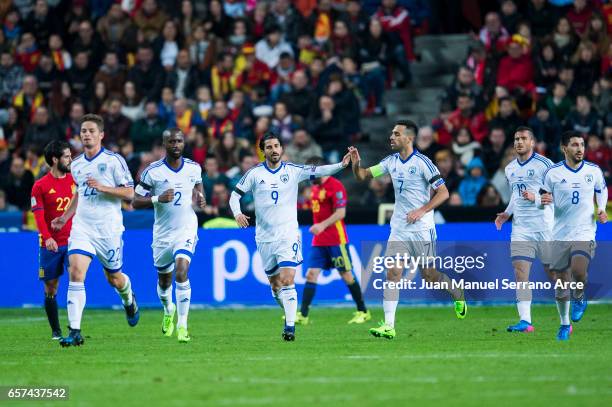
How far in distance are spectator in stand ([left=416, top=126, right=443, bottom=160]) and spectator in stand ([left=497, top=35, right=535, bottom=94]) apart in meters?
2.00

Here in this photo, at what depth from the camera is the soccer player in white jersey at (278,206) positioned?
50.9 ft

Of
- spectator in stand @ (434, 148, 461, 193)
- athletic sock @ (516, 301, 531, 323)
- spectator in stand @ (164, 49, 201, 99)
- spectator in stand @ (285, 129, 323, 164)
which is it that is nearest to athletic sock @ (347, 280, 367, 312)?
athletic sock @ (516, 301, 531, 323)

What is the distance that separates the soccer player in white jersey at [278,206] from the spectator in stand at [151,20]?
13.7 meters

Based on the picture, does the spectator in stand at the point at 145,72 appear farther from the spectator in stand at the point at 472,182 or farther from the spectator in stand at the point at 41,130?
the spectator in stand at the point at 472,182

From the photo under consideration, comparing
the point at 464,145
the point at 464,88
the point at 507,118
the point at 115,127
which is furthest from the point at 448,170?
the point at 115,127

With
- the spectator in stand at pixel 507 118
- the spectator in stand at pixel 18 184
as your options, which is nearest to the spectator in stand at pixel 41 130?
the spectator in stand at pixel 18 184

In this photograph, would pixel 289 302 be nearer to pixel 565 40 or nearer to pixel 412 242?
pixel 412 242

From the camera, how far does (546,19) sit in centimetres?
2681

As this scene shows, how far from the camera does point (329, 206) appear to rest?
19.0 m

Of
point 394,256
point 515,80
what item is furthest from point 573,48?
point 394,256

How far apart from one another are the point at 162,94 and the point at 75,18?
404 centimetres

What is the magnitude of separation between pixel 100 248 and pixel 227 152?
1068cm

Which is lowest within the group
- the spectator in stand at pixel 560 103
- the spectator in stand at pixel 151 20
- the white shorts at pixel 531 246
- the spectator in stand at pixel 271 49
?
the white shorts at pixel 531 246

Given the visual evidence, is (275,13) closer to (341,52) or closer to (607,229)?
(341,52)
